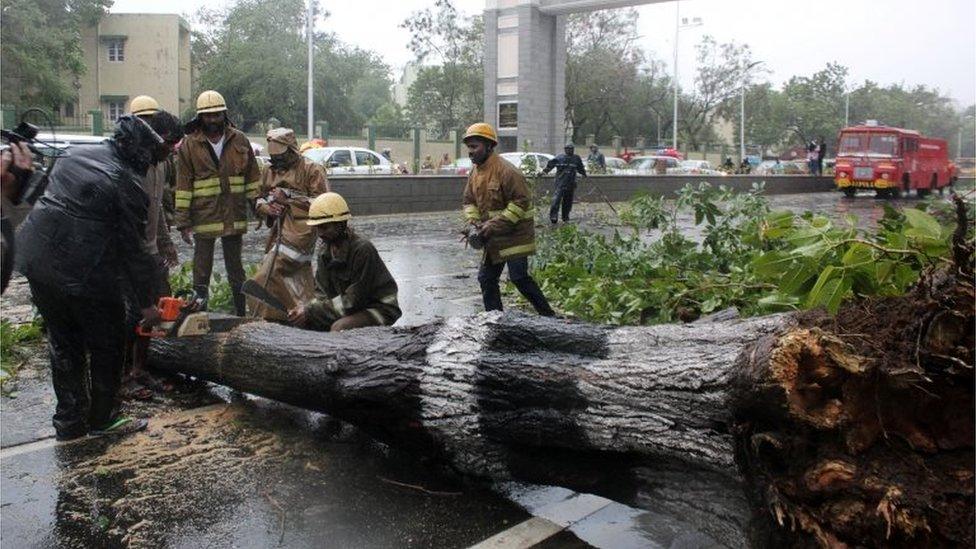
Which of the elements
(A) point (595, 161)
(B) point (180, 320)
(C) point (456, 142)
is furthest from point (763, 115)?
(B) point (180, 320)

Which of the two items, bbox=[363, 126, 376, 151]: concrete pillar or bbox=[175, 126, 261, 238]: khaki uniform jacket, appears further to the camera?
bbox=[363, 126, 376, 151]: concrete pillar

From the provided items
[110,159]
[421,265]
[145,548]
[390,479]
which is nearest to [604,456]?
[390,479]

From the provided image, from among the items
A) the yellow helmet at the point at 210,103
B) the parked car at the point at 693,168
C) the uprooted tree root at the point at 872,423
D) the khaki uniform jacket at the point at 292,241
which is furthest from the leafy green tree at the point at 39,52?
the uprooted tree root at the point at 872,423

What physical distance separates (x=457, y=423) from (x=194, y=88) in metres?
48.0

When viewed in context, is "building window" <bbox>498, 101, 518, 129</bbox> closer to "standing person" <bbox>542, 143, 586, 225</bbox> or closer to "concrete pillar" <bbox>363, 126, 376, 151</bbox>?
"concrete pillar" <bbox>363, 126, 376, 151</bbox>

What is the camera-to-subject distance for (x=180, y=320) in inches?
195

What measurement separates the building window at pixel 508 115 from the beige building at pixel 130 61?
1488cm

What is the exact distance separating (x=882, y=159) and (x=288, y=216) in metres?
26.6

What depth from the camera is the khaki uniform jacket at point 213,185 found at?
6.32 m

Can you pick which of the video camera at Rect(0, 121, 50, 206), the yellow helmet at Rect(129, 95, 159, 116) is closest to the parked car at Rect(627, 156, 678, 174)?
the yellow helmet at Rect(129, 95, 159, 116)

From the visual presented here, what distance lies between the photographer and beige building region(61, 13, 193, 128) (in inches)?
1580

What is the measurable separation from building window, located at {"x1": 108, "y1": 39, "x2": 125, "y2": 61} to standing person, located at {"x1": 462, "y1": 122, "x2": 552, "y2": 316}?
40572 millimetres

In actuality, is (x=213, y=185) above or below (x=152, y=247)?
above

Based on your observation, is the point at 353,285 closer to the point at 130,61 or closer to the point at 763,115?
the point at 130,61
